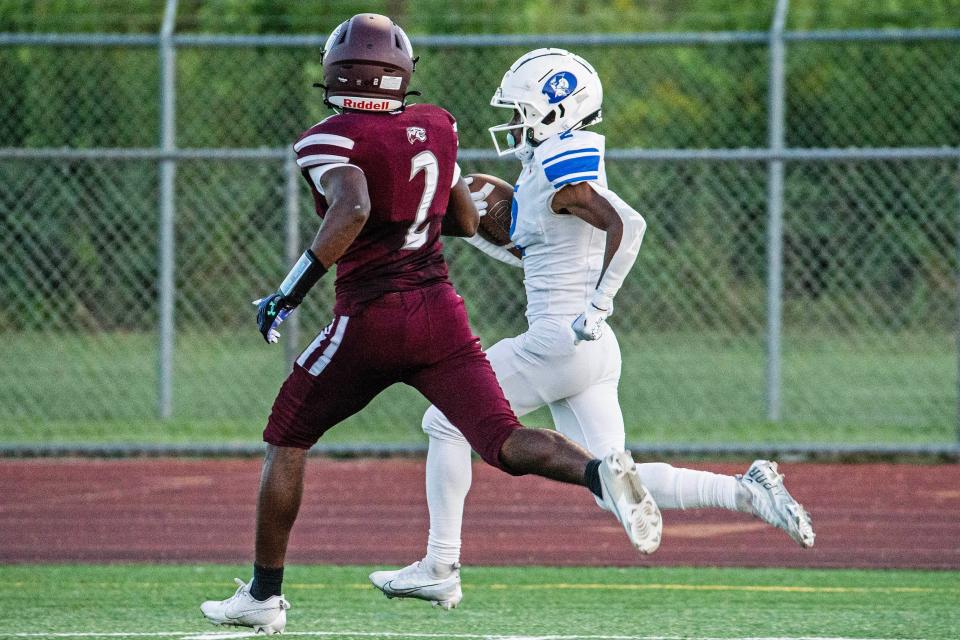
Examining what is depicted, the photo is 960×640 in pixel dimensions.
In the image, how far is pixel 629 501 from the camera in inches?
200

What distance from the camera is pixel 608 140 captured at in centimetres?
1539

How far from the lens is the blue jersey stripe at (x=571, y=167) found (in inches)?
232

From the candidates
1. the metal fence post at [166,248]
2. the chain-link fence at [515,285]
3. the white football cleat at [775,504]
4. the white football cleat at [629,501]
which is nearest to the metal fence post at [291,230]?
the chain-link fence at [515,285]

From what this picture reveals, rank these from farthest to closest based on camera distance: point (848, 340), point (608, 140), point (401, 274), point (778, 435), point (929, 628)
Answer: point (608, 140)
point (848, 340)
point (778, 435)
point (929, 628)
point (401, 274)

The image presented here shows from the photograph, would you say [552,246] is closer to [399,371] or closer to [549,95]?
[549,95]

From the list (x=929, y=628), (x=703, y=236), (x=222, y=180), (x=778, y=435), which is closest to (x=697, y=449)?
(x=778, y=435)

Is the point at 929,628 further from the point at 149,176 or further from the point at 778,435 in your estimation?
the point at 149,176

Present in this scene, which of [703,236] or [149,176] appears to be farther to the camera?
[149,176]

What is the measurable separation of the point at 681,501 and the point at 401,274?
1307 mm

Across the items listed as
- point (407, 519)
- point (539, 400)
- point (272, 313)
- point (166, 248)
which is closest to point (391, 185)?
point (272, 313)

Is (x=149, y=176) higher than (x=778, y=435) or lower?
higher

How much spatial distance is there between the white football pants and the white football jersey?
10 centimetres

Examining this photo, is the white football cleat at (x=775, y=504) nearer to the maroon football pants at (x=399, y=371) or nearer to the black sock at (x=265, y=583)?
the maroon football pants at (x=399, y=371)

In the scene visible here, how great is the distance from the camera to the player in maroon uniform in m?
5.25
